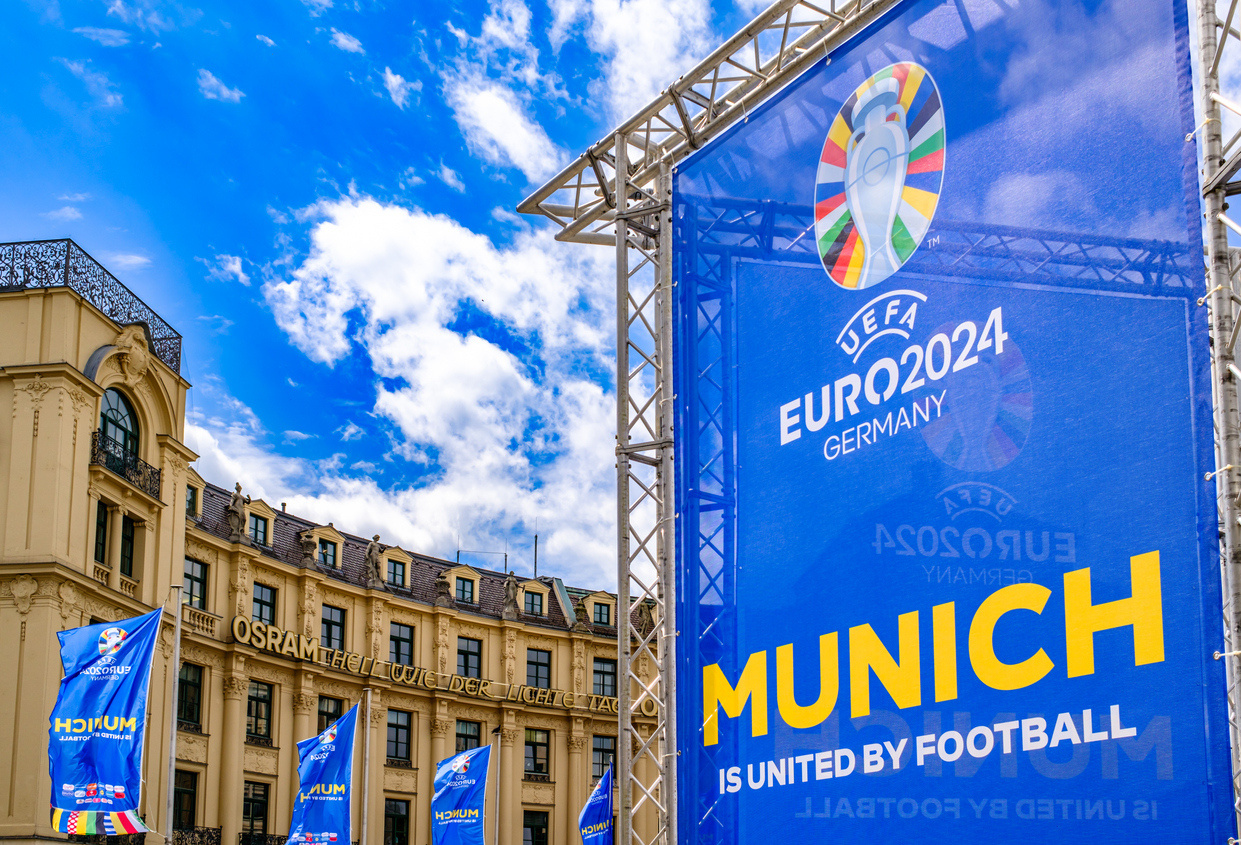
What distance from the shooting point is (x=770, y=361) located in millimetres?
14586

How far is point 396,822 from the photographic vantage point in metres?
43.9

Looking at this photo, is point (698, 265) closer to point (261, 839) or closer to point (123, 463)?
point (123, 463)

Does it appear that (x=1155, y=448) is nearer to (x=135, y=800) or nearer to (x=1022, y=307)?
(x=1022, y=307)

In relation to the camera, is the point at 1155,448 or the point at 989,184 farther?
the point at 989,184

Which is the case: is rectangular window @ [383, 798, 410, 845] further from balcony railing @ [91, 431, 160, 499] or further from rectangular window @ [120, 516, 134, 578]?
balcony railing @ [91, 431, 160, 499]

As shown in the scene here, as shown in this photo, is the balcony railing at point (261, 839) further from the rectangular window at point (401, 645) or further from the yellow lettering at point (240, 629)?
the rectangular window at point (401, 645)

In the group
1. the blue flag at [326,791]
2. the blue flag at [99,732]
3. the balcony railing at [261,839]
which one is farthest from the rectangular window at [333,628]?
the blue flag at [99,732]

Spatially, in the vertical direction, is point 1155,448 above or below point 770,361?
below

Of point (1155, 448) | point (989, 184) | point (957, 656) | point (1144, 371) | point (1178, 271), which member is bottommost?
point (957, 656)

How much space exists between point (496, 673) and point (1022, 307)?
39.2m

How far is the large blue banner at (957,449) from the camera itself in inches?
392

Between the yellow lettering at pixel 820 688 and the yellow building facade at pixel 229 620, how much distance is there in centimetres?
1575

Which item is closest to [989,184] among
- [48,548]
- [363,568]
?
[48,548]

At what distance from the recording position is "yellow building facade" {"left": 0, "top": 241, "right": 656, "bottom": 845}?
2814 centimetres
